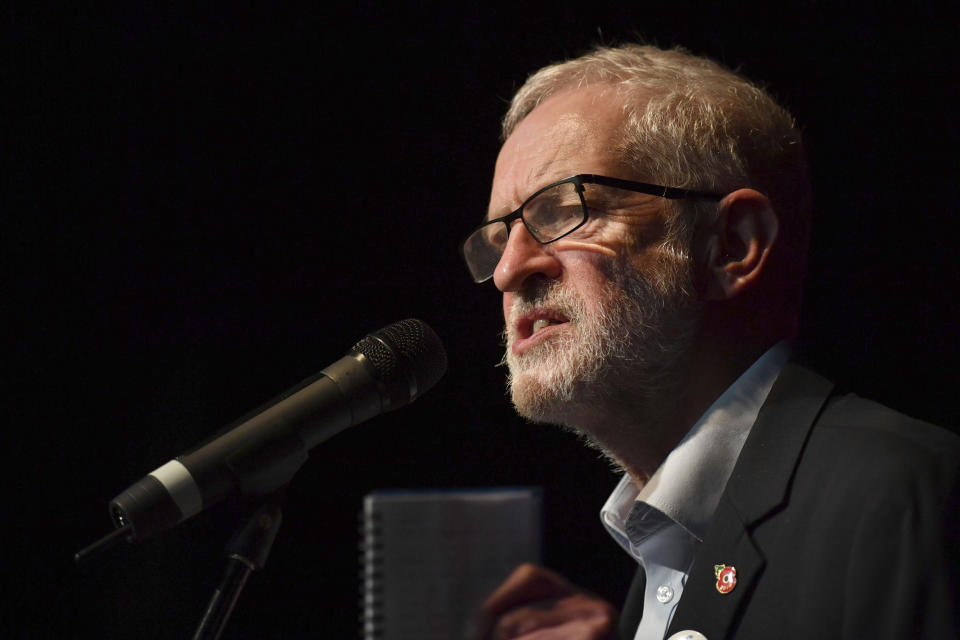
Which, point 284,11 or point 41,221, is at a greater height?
point 284,11

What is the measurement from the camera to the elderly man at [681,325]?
5.01ft

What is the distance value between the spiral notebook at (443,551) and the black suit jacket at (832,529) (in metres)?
0.36

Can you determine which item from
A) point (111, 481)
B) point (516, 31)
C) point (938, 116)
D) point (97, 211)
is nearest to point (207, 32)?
point (97, 211)

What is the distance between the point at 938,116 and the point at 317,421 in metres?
2.13

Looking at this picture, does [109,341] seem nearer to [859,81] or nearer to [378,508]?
[378,508]

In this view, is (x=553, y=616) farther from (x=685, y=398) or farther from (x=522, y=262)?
(x=522, y=262)

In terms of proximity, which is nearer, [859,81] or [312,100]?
[859,81]

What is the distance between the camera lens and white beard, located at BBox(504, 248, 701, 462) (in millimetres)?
1832

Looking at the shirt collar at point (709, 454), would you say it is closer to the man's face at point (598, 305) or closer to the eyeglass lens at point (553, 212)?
the man's face at point (598, 305)

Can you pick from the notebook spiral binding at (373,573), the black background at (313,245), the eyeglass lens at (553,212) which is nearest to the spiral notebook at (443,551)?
the notebook spiral binding at (373,573)

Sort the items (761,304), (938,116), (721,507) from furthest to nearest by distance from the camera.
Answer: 1. (938,116)
2. (761,304)
3. (721,507)

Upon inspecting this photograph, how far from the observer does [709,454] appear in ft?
5.77

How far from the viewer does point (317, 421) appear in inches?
56.6

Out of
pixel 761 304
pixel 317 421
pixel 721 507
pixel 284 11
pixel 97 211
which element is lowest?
pixel 721 507
